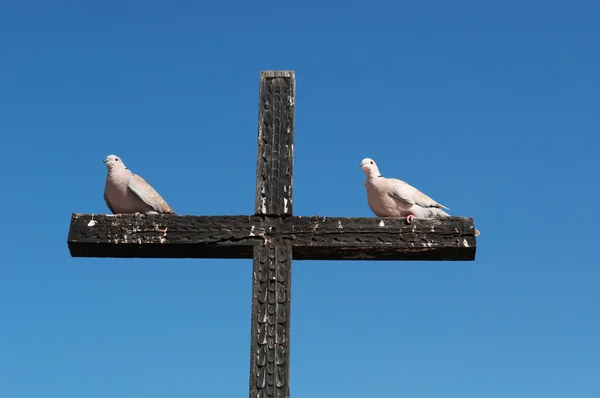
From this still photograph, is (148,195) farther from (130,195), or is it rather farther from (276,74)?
(276,74)

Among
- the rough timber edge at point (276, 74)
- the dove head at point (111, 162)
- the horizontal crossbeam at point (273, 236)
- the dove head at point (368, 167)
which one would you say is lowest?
the horizontal crossbeam at point (273, 236)

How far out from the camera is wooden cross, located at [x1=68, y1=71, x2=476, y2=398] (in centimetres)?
805

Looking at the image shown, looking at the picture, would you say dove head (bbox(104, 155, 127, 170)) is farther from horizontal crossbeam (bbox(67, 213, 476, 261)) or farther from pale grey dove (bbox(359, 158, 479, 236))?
pale grey dove (bbox(359, 158, 479, 236))

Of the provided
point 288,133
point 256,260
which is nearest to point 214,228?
point 256,260

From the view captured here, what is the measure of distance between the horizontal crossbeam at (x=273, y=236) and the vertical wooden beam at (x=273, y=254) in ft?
0.44

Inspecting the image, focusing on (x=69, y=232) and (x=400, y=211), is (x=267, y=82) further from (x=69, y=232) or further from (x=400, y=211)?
(x=69, y=232)

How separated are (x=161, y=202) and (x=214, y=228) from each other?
0.78 m

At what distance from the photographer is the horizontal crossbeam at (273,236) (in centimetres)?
809

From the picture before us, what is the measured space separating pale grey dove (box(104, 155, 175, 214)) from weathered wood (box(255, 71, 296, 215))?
1.03 meters

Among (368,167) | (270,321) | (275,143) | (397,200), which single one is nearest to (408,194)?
(397,200)

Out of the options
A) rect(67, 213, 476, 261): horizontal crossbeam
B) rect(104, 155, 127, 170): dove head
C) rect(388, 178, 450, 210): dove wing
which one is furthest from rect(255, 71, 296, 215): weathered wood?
rect(104, 155, 127, 170): dove head

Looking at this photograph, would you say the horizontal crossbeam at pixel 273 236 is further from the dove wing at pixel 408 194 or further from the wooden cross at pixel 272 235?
the dove wing at pixel 408 194

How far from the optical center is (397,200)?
856 centimetres

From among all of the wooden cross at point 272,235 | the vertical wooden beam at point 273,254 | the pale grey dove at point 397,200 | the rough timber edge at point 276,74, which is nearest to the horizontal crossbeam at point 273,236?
the wooden cross at point 272,235
